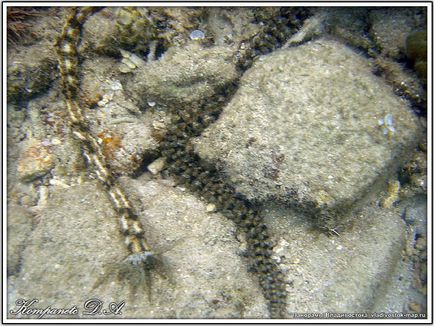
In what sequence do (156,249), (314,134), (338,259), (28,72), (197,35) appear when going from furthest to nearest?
(197,35) → (28,72) → (156,249) → (338,259) → (314,134)

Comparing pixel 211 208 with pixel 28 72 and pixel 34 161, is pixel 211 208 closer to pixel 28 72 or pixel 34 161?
pixel 34 161

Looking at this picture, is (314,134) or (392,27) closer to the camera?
(314,134)

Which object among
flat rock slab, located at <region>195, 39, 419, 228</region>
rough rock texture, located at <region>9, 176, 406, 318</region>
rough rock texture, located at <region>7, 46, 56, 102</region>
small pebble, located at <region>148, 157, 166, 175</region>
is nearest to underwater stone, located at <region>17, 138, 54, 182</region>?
rough rock texture, located at <region>9, 176, 406, 318</region>

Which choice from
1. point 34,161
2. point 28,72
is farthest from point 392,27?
point 34,161

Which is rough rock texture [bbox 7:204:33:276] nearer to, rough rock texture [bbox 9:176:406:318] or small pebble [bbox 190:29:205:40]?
rough rock texture [bbox 9:176:406:318]

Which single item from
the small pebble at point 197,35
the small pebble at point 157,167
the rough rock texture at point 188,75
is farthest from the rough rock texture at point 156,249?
the small pebble at point 197,35

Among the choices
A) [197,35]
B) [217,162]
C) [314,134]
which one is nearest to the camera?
[314,134]
